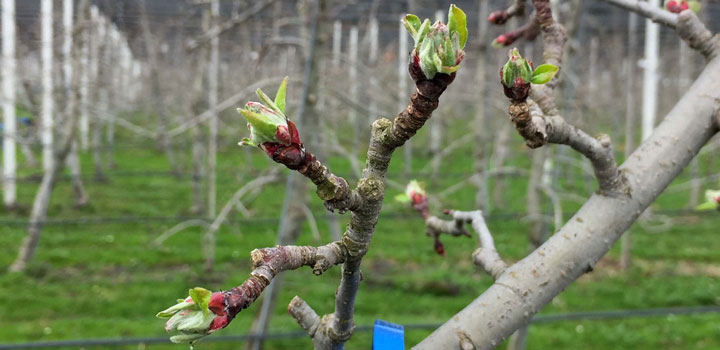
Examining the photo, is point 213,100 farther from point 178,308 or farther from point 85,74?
point 178,308

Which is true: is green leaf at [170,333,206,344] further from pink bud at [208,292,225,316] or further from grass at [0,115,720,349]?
grass at [0,115,720,349]

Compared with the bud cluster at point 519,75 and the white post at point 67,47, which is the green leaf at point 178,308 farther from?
the white post at point 67,47

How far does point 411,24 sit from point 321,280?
17.1 feet

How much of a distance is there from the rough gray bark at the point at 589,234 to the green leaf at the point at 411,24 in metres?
0.37

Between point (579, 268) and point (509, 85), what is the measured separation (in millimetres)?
323

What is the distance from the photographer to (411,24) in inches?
19.5

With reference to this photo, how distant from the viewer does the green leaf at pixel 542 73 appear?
59cm

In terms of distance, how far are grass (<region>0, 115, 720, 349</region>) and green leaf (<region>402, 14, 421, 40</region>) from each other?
11.8 feet

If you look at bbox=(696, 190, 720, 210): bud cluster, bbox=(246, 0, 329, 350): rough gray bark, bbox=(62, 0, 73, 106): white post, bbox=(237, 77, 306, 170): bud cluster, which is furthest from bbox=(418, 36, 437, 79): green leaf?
bbox=(62, 0, 73, 106): white post

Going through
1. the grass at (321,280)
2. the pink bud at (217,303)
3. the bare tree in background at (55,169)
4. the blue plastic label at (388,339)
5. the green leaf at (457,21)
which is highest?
the green leaf at (457,21)

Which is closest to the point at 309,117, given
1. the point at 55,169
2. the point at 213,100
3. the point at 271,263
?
the point at 271,263

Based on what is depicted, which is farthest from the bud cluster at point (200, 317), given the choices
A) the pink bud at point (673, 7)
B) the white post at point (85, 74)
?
the white post at point (85, 74)

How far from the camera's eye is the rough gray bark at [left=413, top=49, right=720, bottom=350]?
2.32 feet

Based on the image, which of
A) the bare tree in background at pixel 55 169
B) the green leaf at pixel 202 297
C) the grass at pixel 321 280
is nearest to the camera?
the green leaf at pixel 202 297
